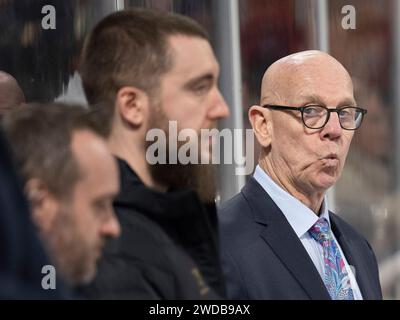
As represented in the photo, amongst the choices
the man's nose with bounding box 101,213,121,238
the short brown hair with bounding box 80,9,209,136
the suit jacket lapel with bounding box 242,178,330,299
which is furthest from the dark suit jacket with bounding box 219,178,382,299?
the man's nose with bounding box 101,213,121,238

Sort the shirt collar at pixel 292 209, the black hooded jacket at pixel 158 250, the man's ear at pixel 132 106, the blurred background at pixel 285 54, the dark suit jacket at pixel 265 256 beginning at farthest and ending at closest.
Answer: the blurred background at pixel 285 54 < the shirt collar at pixel 292 209 < the dark suit jacket at pixel 265 256 < the man's ear at pixel 132 106 < the black hooded jacket at pixel 158 250

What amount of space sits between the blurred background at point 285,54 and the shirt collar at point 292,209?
57cm

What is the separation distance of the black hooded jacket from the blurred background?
96cm

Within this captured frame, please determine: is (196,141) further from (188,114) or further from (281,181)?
(281,181)

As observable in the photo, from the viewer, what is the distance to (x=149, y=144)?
1369 millimetres

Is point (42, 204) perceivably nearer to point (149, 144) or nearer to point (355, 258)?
point (149, 144)

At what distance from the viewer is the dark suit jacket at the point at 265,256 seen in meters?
1.64

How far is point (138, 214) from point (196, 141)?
0.54ft

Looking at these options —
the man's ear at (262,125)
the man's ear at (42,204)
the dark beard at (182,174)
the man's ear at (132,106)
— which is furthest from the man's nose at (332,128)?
the man's ear at (42,204)

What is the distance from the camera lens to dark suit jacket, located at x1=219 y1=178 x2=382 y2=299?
1.64 meters

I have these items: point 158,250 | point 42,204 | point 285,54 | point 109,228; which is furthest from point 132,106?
point 285,54

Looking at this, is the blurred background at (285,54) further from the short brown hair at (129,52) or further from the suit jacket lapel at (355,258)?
the short brown hair at (129,52)

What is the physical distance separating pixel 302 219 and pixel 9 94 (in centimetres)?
64
